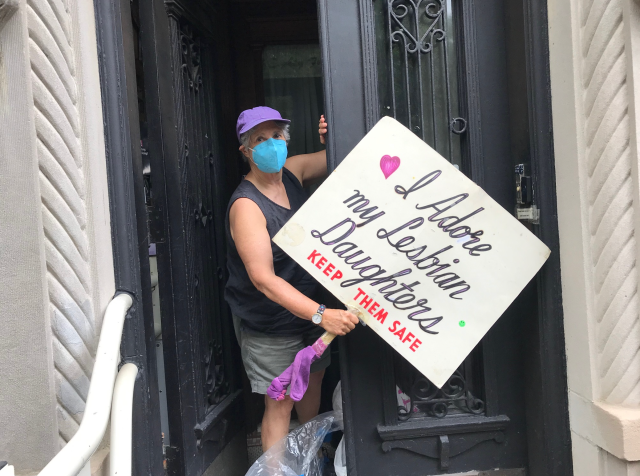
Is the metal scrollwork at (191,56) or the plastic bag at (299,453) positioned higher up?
the metal scrollwork at (191,56)

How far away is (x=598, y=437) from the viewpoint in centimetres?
163

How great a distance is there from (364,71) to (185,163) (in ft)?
3.27

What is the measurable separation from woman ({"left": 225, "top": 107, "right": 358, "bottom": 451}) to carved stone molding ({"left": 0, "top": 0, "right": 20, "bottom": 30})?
1.00m

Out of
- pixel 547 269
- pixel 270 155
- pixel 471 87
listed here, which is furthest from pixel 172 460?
pixel 471 87

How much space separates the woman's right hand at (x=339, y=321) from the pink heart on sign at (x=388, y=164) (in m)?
0.52

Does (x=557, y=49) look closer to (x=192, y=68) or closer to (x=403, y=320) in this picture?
(x=403, y=320)

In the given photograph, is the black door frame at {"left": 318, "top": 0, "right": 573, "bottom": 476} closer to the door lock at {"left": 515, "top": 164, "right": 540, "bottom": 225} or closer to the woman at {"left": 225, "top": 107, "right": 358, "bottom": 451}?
the door lock at {"left": 515, "top": 164, "right": 540, "bottom": 225}

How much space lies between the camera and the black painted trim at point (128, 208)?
1.65 meters

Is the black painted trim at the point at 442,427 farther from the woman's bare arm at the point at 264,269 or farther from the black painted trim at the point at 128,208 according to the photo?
the black painted trim at the point at 128,208

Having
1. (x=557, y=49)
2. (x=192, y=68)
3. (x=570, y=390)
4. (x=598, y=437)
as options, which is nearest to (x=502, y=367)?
(x=570, y=390)

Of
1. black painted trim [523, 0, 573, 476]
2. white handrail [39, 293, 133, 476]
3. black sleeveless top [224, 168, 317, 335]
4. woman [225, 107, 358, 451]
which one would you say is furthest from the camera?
black sleeveless top [224, 168, 317, 335]

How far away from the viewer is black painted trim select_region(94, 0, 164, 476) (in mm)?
1651

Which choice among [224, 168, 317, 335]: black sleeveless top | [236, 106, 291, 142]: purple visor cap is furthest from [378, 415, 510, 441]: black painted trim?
[236, 106, 291, 142]: purple visor cap

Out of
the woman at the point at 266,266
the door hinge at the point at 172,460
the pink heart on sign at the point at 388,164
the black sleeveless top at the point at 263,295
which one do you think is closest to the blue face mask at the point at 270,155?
the woman at the point at 266,266
